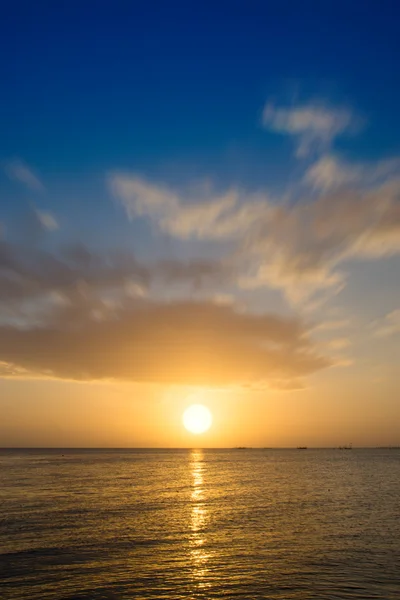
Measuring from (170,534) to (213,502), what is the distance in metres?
27.6

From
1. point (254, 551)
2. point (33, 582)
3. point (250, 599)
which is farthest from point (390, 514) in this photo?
point (33, 582)

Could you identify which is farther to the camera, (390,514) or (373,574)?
(390,514)

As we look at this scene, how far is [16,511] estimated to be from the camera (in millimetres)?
59812

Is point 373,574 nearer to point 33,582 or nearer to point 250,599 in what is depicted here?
point 250,599

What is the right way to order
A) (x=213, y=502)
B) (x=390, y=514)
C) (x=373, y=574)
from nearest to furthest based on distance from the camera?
(x=373, y=574)
(x=390, y=514)
(x=213, y=502)

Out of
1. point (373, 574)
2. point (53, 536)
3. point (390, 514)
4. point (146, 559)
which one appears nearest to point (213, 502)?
point (390, 514)

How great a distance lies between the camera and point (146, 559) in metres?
37.2

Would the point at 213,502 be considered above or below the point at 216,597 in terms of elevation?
above

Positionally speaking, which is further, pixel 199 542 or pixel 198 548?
pixel 199 542

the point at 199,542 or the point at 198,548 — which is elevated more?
the point at 199,542

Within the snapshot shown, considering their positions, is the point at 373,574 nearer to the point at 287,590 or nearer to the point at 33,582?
the point at 287,590

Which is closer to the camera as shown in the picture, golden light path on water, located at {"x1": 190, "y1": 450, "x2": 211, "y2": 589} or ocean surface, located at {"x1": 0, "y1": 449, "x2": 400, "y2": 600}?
ocean surface, located at {"x1": 0, "y1": 449, "x2": 400, "y2": 600}

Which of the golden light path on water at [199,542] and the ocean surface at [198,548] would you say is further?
the golden light path on water at [199,542]

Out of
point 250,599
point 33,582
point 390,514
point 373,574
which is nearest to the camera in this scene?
point 250,599
